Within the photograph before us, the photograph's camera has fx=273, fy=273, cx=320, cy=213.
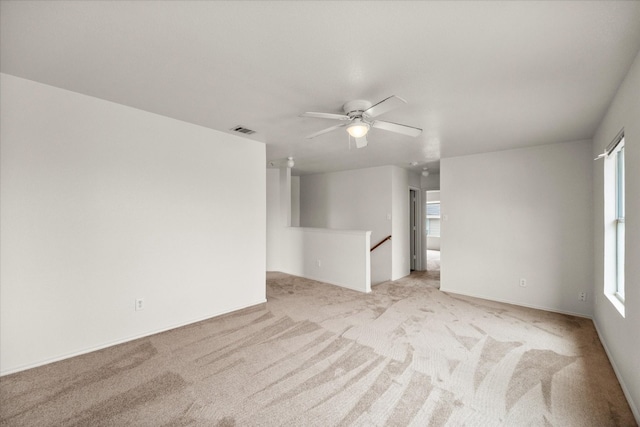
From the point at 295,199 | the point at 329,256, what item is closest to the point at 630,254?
the point at 329,256

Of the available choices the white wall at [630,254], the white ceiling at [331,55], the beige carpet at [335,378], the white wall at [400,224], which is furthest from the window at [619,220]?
the white wall at [400,224]

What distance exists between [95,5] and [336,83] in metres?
1.49

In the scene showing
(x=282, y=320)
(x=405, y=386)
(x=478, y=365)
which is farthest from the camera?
(x=282, y=320)

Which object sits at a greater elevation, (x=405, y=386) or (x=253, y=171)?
(x=253, y=171)

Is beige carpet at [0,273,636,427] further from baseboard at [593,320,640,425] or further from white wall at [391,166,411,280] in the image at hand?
white wall at [391,166,411,280]

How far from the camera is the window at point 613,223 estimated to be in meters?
2.69

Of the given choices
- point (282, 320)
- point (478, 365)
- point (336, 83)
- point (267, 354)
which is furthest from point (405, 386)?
point (336, 83)

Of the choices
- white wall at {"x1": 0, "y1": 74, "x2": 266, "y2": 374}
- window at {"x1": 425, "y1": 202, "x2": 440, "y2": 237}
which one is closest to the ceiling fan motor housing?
white wall at {"x1": 0, "y1": 74, "x2": 266, "y2": 374}

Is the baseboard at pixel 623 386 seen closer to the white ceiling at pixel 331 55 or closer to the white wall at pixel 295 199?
the white ceiling at pixel 331 55

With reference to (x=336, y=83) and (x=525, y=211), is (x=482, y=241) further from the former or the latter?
(x=336, y=83)

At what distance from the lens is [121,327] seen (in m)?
2.72

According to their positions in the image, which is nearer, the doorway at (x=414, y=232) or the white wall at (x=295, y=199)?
the doorway at (x=414, y=232)

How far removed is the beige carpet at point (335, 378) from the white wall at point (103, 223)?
0.31m

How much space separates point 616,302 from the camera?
2514 millimetres
